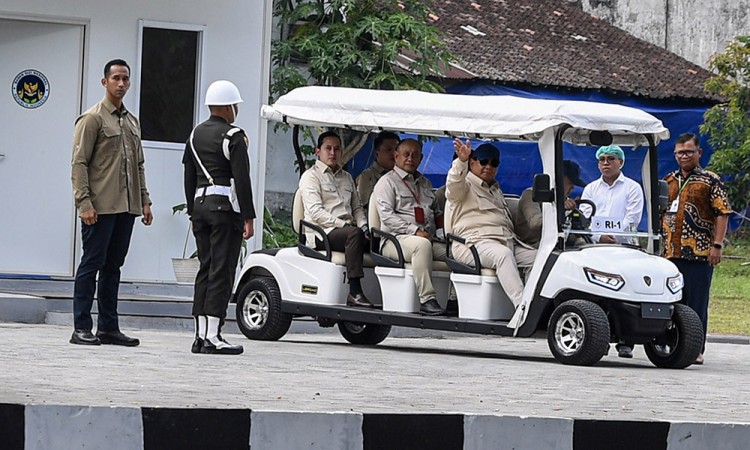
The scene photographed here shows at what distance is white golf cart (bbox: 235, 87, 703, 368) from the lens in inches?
485

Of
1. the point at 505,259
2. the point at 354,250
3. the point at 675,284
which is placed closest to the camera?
the point at 675,284

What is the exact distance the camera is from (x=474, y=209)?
43.5 ft

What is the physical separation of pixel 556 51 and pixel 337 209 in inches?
839

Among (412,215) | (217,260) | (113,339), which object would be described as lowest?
(113,339)

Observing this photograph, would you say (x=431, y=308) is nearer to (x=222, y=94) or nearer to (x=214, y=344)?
(x=214, y=344)

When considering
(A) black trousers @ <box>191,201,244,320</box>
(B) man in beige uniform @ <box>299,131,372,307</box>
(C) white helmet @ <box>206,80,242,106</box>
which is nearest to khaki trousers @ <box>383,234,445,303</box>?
(B) man in beige uniform @ <box>299,131,372,307</box>

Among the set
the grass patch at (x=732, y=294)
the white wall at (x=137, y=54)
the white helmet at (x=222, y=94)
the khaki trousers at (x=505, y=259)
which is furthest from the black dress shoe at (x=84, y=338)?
the grass patch at (x=732, y=294)

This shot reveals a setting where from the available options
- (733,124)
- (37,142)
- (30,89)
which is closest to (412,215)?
(37,142)

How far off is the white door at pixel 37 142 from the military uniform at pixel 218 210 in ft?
16.3

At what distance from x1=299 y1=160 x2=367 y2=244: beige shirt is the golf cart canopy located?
428mm

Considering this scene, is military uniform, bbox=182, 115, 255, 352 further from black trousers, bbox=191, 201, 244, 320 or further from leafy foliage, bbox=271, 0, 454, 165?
leafy foliage, bbox=271, 0, 454, 165

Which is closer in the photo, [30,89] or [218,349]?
[218,349]

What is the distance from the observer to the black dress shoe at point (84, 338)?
11766 millimetres

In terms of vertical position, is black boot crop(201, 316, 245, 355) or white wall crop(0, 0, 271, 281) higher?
white wall crop(0, 0, 271, 281)
